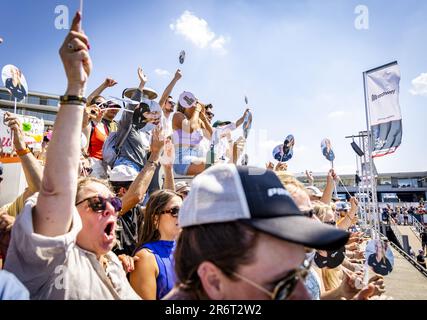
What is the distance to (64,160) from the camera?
120 cm

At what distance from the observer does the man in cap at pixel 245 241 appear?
3.35ft

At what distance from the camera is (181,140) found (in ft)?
14.2

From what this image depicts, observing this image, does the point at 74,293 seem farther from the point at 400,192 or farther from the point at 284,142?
the point at 400,192

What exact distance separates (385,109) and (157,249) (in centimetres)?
560

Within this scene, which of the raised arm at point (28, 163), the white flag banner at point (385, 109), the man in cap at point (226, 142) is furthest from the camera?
the white flag banner at point (385, 109)

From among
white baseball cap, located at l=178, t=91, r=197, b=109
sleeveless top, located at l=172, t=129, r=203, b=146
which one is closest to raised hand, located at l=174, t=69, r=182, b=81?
white baseball cap, located at l=178, t=91, r=197, b=109

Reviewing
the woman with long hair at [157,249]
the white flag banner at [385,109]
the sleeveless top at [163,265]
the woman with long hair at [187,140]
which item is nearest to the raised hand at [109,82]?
the woman with long hair at [187,140]

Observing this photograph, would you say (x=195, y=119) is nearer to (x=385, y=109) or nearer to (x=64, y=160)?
(x=64, y=160)

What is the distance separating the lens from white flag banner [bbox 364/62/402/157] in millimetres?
Result: 6066

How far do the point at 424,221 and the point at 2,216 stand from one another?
39101mm

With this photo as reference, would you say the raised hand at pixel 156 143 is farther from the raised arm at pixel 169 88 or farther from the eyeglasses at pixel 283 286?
the eyeglasses at pixel 283 286

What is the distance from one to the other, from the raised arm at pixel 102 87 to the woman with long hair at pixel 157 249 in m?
2.51

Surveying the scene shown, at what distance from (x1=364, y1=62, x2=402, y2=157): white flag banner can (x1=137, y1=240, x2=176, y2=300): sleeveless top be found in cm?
524

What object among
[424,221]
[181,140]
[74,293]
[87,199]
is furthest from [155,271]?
[424,221]
